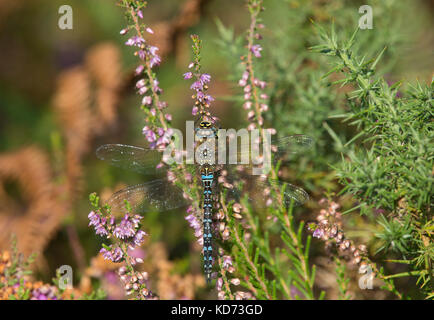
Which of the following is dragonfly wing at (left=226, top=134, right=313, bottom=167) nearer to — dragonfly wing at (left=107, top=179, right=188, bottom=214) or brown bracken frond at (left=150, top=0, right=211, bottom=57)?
dragonfly wing at (left=107, top=179, right=188, bottom=214)

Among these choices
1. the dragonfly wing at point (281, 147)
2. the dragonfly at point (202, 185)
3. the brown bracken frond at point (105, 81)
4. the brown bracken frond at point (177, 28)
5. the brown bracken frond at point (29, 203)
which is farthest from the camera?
the brown bracken frond at point (105, 81)

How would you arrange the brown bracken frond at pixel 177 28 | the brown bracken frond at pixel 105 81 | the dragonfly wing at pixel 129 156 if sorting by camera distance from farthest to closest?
1. the brown bracken frond at pixel 105 81
2. the brown bracken frond at pixel 177 28
3. the dragonfly wing at pixel 129 156

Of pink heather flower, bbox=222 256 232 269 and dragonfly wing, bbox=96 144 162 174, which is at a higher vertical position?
dragonfly wing, bbox=96 144 162 174

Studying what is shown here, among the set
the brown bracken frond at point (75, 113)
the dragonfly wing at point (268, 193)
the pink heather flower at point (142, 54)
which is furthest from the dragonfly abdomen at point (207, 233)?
the brown bracken frond at point (75, 113)

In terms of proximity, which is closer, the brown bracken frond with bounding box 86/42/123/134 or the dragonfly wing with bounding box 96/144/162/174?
the dragonfly wing with bounding box 96/144/162/174

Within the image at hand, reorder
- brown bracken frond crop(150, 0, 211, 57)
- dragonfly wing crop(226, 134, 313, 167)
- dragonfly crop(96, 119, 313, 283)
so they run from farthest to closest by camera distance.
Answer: brown bracken frond crop(150, 0, 211, 57) → dragonfly wing crop(226, 134, 313, 167) → dragonfly crop(96, 119, 313, 283)

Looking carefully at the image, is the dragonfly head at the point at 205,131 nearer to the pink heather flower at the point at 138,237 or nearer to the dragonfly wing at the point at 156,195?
the dragonfly wing at the point at 156,195

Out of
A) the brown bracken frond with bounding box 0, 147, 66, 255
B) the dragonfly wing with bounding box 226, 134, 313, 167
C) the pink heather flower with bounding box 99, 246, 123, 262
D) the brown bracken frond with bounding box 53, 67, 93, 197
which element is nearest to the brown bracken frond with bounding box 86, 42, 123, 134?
the brown bracken frond with bounding box 53, 67, 93, 197

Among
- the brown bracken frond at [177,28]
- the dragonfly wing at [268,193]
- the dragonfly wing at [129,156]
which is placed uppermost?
the brown bracken frond at [177,28]
